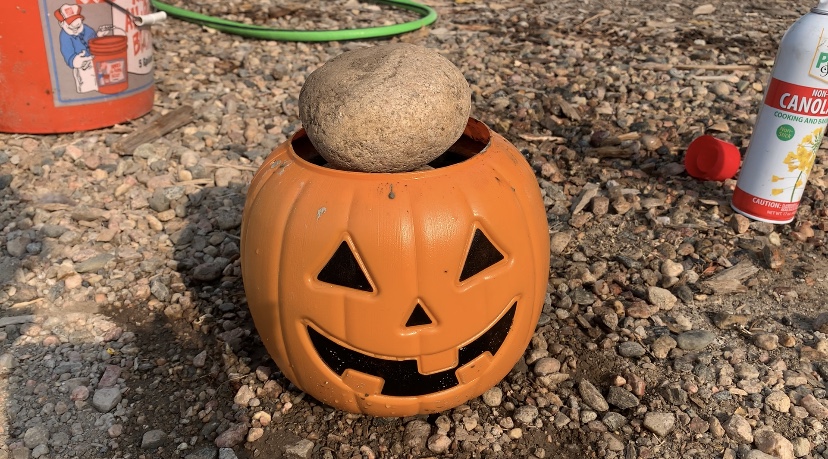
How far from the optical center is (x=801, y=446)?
8.20 ft

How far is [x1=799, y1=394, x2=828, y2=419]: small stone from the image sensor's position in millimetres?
2617

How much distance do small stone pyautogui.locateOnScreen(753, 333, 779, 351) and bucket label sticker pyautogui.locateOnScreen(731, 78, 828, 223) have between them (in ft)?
3.44

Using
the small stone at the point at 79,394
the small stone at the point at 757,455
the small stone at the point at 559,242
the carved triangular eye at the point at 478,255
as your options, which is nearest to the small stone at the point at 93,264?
the small stone at the point at 79,394

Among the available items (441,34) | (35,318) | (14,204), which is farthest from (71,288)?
(441,34)

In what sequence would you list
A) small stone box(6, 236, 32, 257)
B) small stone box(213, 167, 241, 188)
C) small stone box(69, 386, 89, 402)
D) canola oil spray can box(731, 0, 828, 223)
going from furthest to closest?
small stone box(213, 167, 241, 188) < small stone box(6, 236, 32, 257) < canola oil spray can box(731, 0, 828, 223) < small stone box(69, 386, 89, 402)

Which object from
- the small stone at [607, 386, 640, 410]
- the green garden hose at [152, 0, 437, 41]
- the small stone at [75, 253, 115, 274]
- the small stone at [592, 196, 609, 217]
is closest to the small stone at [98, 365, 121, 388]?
the small stone at [75, 253, 115, 274]

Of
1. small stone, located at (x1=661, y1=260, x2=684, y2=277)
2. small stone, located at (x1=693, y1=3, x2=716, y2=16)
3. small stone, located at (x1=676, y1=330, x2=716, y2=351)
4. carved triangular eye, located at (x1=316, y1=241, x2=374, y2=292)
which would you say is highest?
carved triangular eye, located at (x1=316, y1=241, x2=374, y2=292)

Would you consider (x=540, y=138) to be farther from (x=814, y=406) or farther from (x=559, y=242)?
(x=814, y=406)

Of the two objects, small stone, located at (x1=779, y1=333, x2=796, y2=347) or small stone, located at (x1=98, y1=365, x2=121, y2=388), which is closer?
small stone, located at (x1=98, y1=365, x2=121, y2=388)

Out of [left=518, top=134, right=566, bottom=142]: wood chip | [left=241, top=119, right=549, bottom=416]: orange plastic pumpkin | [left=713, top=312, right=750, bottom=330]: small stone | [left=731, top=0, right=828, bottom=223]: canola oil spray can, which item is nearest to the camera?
[left=241, top=119, right=549, bottom=416]: orange plastic pumpkin

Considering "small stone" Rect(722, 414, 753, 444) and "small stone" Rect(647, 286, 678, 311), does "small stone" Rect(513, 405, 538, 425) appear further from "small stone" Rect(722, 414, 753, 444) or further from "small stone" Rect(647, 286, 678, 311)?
"small stone" Rect(647, 286, 678, 311)

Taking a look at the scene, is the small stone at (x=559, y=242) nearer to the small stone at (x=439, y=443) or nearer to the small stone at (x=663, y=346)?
the small stone at (x=663, y=346)

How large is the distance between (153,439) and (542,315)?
1.68m

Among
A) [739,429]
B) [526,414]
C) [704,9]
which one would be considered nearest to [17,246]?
[526,414]
